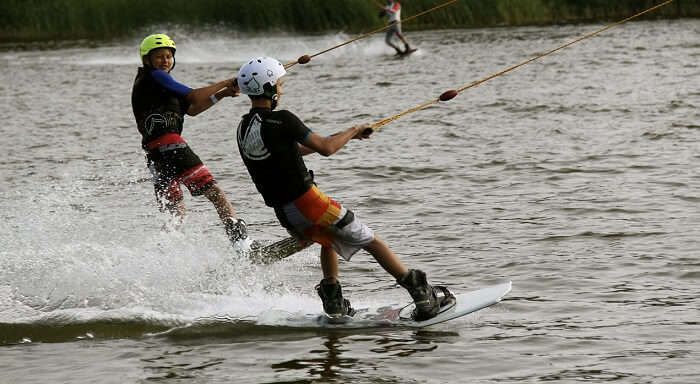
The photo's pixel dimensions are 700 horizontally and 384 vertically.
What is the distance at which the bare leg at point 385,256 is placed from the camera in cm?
715

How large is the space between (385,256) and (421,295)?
0.35m

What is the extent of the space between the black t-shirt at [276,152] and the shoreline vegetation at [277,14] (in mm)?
26378

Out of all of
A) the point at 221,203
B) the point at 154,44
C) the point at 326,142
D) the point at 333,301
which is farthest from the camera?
the point at 221,203

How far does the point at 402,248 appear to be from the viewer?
9664 mm

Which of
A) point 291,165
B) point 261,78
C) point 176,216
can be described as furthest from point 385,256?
point 176,216

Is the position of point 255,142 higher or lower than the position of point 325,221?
higher

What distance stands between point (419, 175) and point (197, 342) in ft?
21.3

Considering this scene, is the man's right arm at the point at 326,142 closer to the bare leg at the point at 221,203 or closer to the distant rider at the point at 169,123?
the distant rider at the point at 169,123

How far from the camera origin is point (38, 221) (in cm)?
1045

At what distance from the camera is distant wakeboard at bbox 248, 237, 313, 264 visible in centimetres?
781

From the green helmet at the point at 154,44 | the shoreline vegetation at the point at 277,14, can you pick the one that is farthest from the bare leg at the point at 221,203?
the shoreline vegetation at the point at 277,14

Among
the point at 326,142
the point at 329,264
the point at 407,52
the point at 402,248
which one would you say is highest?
the point at 407,52

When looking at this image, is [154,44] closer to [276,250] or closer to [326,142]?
[276,250]

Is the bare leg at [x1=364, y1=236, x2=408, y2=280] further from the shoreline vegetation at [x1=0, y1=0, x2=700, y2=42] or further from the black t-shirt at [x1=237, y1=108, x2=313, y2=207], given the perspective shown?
the shoreline vegetation at [x1=0, y1=0, x2=700, y2=42]
